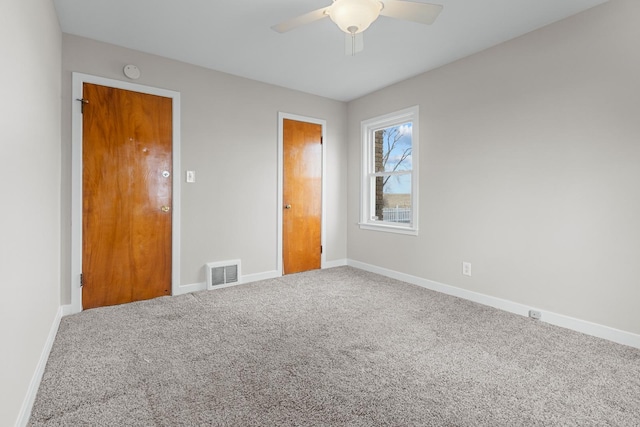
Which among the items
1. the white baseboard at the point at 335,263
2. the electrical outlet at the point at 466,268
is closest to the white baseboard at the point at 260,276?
the white baseboard at the point at 335,263

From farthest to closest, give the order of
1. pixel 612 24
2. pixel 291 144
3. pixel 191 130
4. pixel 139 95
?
1. pixel 291 144
2. pixel 191 130
3. pixel 139 95
4. pixel 612 24

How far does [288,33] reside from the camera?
9.18ft

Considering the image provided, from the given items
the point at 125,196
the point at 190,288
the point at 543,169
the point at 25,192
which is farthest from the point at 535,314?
the point at 125,196

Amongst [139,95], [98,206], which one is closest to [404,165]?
[139,95]

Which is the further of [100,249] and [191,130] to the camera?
[191,130]

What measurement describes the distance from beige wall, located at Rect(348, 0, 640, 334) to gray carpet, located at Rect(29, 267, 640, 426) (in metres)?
0.45

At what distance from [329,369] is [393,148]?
3109 mm

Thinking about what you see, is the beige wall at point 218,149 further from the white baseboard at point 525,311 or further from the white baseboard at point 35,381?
the white baseboard at point 525,311

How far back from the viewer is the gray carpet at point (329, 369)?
5.05 ft

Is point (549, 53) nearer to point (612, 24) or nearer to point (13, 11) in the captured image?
point (612, 24)

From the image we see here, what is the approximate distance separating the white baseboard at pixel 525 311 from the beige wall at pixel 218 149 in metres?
1.76

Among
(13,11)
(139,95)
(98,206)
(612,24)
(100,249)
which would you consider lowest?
(100,249)

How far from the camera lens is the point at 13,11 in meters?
1.38

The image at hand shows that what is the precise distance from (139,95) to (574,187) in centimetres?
398
